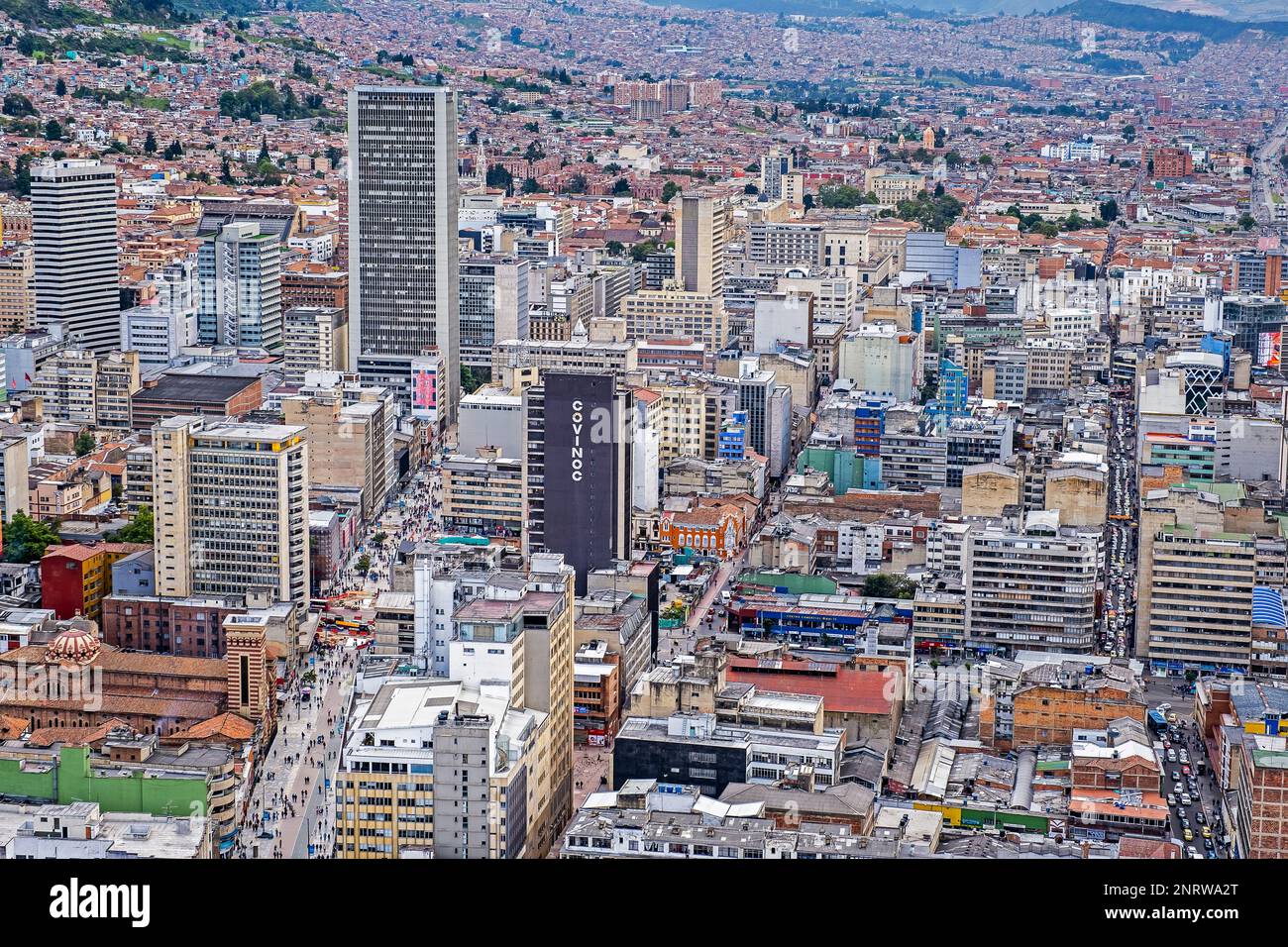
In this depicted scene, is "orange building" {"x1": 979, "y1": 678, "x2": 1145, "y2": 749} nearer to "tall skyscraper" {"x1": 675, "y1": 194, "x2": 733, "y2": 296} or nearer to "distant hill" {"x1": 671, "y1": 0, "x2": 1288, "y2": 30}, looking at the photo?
"tall skyscraper" {"x1": 675, "y1": 194, "x2": 733, "y2": 296}

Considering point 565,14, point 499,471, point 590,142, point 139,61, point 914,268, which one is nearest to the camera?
point 499,471

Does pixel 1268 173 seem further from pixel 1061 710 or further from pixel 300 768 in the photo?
pixel 300 768

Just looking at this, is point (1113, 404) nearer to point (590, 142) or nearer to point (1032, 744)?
point (1032, 744)

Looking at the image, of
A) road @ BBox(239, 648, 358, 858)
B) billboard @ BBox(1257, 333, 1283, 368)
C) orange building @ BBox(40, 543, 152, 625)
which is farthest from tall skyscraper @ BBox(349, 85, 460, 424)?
billboard @ BBox(1257, 333, 1283, 368)

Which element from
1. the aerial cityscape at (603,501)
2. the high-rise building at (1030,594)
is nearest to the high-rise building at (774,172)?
the aerial cityscape at (603,501)

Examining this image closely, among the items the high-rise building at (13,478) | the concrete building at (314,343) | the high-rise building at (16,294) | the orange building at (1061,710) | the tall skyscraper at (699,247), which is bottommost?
the orange building at (1061,710)

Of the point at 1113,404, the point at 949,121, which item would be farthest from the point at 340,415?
the point at 949,121

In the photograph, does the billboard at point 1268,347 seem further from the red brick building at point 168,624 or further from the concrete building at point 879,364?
the red brick building at point 168,624
